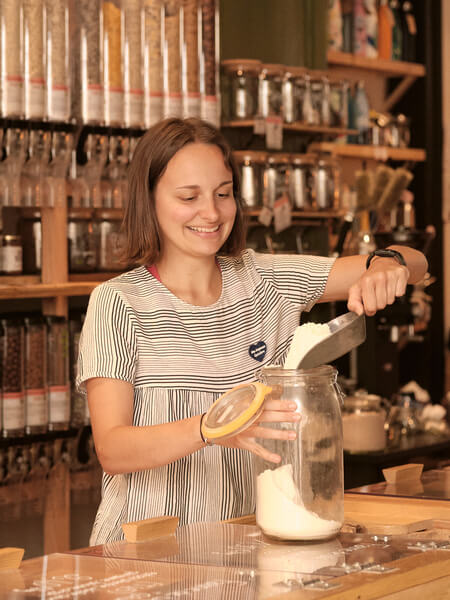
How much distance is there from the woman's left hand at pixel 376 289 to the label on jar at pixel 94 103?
6.40 ft

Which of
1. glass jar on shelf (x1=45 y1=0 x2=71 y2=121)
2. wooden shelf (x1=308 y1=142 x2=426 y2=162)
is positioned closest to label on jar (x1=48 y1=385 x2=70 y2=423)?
glass jar on shelf (x1=45 y1=0 x2=71 y2=121)

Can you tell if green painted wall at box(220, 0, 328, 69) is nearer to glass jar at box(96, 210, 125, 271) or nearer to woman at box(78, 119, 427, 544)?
glass jar at box(96, 210, 125, 271)

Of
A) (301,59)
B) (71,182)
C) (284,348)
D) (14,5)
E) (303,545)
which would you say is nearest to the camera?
(303,545)

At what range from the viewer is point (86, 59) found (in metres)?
3.58

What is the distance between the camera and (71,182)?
3.60 metres

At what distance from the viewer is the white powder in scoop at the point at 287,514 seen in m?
1.41

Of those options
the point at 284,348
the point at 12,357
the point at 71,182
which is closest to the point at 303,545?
the point at 284,348

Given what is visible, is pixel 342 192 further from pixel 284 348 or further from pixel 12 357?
pixel 284 348

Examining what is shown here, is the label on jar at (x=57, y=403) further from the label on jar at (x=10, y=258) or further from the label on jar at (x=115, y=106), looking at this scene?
the label on jar at (x=115, y=106)

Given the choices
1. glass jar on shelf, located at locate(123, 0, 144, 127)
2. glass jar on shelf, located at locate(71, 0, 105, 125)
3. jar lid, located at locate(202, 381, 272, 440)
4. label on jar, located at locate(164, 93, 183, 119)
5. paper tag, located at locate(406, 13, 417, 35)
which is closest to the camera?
jar lid, located at locate(202, 381, 272, 440)

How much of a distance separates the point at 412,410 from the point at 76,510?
1.34 metres

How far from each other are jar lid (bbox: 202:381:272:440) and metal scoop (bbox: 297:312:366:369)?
0.11m

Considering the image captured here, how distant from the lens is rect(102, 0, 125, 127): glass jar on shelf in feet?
11.9

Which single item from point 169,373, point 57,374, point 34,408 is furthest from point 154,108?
point 169,373
